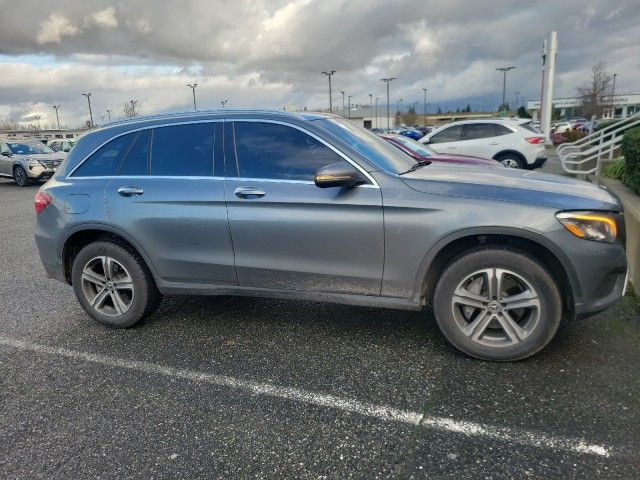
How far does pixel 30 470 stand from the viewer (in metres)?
2.43

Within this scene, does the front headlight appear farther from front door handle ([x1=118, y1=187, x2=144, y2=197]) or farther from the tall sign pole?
the tall sign pole

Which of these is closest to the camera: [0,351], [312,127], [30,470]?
[30,470]

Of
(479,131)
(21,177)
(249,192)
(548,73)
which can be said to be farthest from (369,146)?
(548,73)

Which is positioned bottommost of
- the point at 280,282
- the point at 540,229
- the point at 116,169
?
the point at 280,282

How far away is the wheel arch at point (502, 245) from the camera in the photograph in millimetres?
2994

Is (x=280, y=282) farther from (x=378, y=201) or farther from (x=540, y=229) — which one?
(x=540, y=229)

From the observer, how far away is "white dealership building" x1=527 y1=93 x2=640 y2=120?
5678 cm

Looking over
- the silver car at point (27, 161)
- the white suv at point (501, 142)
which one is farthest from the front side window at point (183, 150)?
the silver car at point (27, 161)

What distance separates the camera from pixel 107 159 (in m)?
4.07

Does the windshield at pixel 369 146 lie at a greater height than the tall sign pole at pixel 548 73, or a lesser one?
lesser

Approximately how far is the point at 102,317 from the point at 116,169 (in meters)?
1.25

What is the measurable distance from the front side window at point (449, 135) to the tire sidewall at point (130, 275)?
34.8 feet

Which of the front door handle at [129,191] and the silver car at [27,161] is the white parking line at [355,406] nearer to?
the front door handle at [129,191]

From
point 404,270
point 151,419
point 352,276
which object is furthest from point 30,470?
point 404,270
